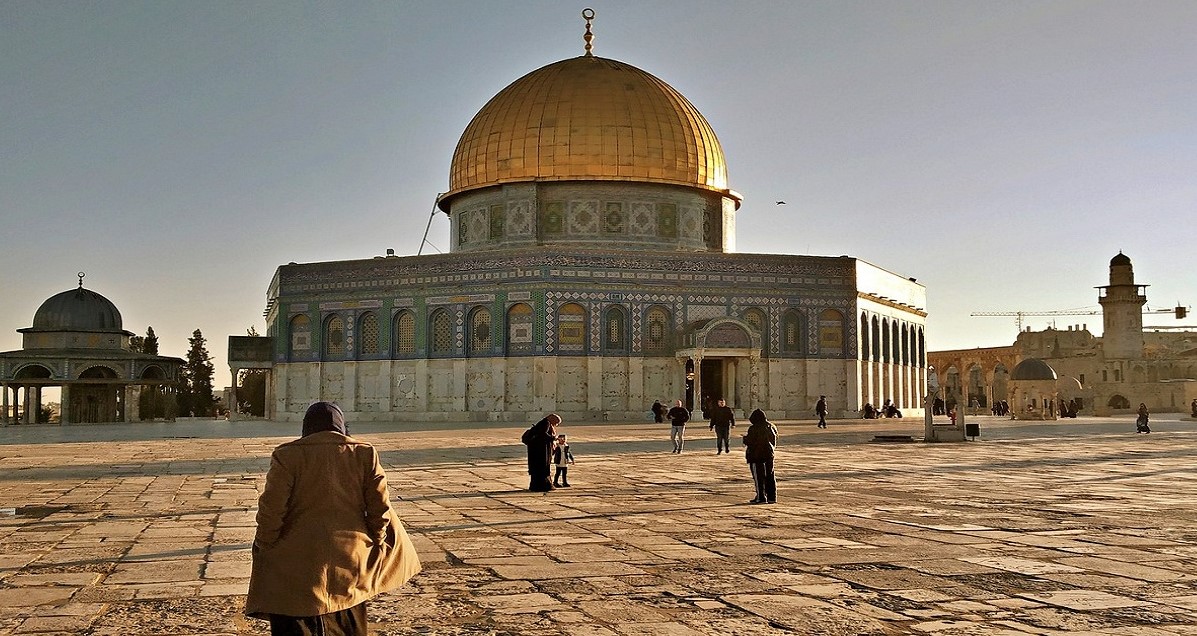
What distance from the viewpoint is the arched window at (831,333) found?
3850 centimetres

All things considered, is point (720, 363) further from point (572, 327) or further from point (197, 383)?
point (197, 383)

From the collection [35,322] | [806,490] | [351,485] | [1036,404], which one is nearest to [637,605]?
[351,485]

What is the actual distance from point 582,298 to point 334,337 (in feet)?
30.7

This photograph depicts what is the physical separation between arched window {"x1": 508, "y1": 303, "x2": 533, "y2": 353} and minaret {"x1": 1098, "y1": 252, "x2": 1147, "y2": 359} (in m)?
43.4

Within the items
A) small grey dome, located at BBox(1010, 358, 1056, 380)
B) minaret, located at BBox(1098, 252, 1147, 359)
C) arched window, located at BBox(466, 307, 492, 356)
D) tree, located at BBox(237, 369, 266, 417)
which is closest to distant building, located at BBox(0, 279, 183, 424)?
tree, located at BBox(237, 369, 266, 417)

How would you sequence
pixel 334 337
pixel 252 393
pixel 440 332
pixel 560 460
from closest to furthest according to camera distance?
pixel 560 460
pixel 440 332
pixel 334 337
pixel 252 393

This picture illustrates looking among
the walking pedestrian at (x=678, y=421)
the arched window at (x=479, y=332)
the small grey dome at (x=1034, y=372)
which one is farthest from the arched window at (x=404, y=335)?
the small grey dome at (x=1034, y=372)

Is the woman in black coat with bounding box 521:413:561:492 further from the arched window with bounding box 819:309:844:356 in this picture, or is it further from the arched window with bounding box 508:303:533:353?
the arched window with bounding box 819:309:844:356

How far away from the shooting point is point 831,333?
38688 millimetres

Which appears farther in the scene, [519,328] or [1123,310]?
[1123,310]

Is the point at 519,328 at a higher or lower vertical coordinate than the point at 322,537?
higher

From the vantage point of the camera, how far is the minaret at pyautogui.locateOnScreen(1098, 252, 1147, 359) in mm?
65750

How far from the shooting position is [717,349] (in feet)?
119

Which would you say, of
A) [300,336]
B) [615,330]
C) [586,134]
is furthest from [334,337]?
[586,134]
